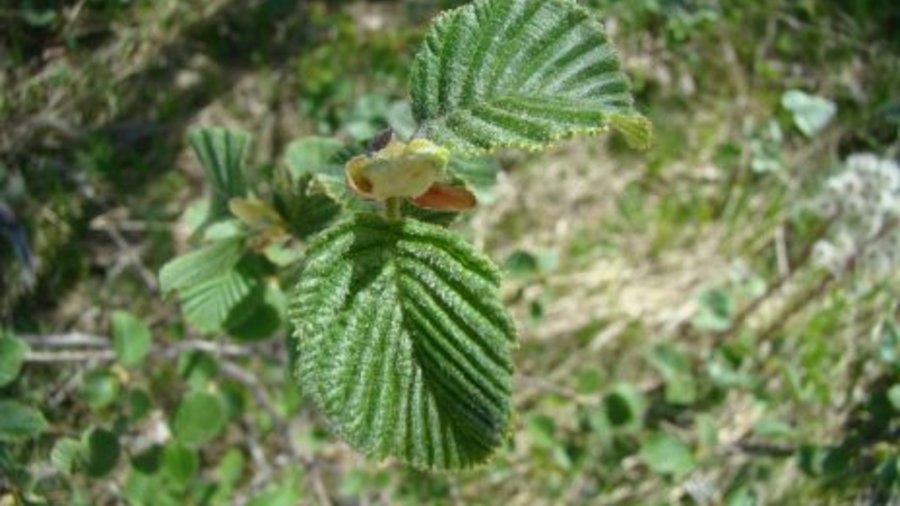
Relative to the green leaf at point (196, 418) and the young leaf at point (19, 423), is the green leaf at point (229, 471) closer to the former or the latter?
the green leaf at point (196, 418)

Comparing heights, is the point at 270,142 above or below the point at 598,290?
above

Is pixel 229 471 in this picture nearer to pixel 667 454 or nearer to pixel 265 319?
pixel 265 319

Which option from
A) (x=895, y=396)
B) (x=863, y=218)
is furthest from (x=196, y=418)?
(x=863, y=218)

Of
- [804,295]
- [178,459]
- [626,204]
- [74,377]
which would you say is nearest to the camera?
[178,459]

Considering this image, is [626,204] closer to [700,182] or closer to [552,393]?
[700,182]

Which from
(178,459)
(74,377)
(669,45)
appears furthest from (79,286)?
(669,45)

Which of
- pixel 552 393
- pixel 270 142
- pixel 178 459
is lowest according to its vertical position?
pixel 552 393

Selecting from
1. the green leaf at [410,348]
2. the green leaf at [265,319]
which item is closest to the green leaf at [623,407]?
the green leaf at [265,319]
